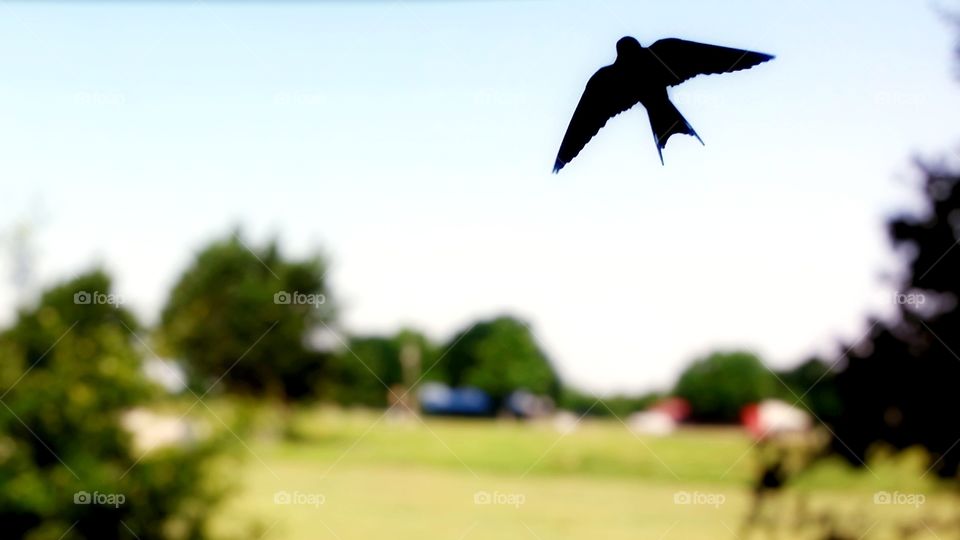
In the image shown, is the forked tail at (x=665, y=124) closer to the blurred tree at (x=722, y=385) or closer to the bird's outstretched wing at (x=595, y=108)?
the bird's outstretched wing at (x=595, y=108)

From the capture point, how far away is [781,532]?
4.14 meters

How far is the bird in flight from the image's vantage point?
453 millimetres

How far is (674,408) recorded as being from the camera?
1042 inches

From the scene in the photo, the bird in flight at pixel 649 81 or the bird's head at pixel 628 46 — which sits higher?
the bird's head at pixel 628 46

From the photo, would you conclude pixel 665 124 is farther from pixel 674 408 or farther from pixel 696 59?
pixel 674 408

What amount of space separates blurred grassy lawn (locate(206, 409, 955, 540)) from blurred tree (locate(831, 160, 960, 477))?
0.24 m

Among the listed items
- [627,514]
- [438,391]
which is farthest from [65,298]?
[438,391]

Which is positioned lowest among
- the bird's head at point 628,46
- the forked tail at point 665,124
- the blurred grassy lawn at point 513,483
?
the blurred grassy lawn at point 513,483

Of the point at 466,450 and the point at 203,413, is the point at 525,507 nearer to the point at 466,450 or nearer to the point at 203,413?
the point at 466,450

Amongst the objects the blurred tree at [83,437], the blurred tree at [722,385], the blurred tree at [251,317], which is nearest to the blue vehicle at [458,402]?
the blurred tree at [722,385]

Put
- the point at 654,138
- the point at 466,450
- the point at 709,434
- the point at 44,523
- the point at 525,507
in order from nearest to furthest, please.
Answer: the point at 654,138, the point at 44,523, the point at 525,507, the point at 466,450, the point at 709,434

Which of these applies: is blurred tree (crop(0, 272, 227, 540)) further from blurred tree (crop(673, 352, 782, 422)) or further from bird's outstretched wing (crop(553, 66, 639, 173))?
blurred tree (crop(673, 352, 782, 422))

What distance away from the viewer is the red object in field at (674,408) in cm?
2556

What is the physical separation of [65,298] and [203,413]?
3.76 ft
